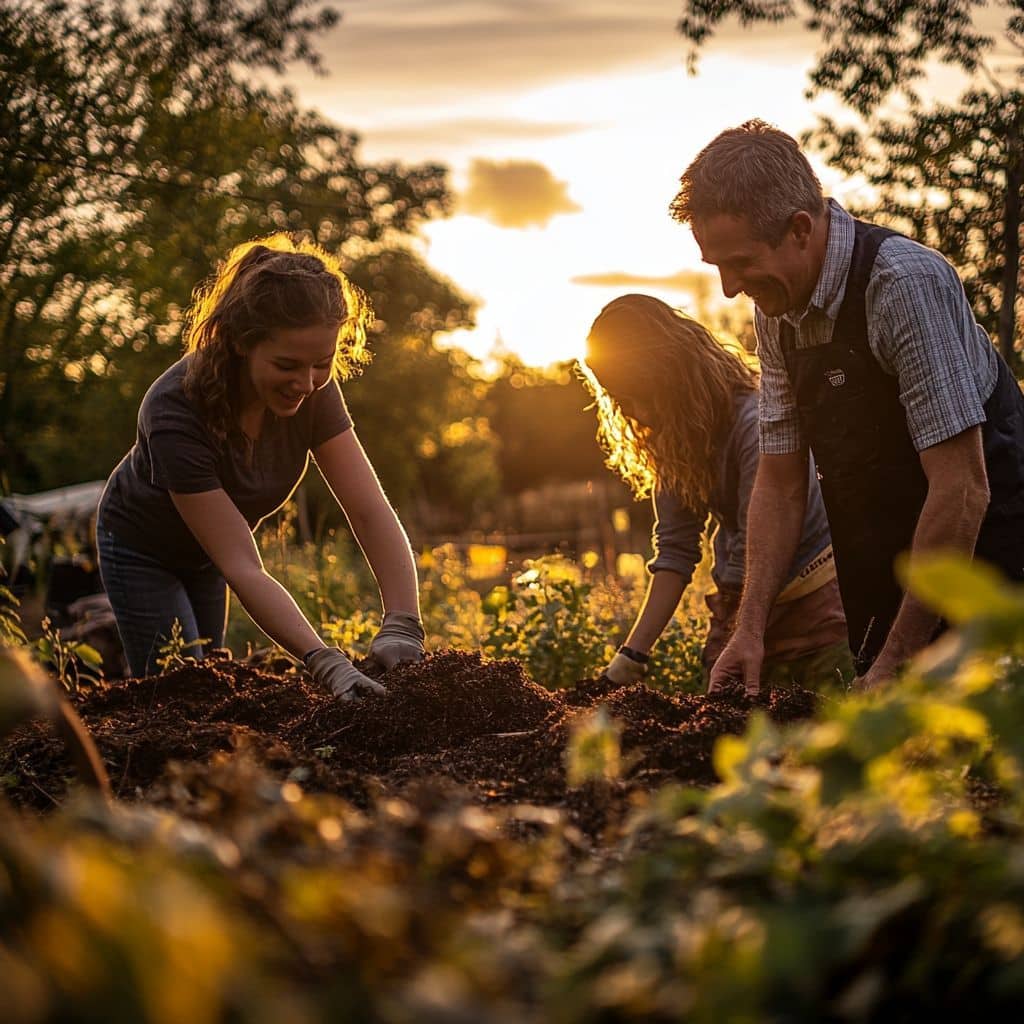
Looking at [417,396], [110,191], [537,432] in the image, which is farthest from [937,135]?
[537,432]

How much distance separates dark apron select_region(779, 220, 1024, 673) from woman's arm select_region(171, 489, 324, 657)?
1543mm

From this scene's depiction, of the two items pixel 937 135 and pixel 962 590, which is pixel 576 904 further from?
A: pixel 937 135

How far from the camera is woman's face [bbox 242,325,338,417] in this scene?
10.7 feet

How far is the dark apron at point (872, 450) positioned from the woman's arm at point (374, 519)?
138 centimetres

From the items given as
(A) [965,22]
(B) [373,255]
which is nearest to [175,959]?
(A) [965,22]

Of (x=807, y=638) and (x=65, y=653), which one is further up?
(x=65, y=653)

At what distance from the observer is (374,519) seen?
3723 millimetres

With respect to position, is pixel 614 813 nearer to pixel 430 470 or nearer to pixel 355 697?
pixel 355 697

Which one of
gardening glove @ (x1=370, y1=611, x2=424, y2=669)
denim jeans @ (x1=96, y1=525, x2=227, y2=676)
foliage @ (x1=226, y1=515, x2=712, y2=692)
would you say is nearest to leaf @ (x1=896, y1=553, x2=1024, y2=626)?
gardening glove @ (x1=370, y1=611, x2=424, y2=669)

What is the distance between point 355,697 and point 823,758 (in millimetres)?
1973

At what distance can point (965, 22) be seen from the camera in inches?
179

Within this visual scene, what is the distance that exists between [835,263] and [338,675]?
169 cm

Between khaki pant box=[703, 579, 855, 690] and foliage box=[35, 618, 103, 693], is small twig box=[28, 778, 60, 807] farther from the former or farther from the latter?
khaki pant box=[703, 579, 855, 690]

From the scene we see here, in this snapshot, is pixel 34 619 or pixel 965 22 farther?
pixel 34 619
